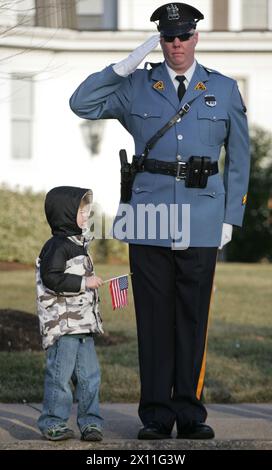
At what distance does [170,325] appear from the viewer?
6.44 metres

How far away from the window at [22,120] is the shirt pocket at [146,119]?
56.7 ft

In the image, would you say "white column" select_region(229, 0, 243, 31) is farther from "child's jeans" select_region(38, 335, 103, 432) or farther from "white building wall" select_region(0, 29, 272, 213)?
"child's jeans" select_region(38, 335, 103, 432)

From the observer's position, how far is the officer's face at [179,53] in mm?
6281

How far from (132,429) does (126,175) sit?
143cm

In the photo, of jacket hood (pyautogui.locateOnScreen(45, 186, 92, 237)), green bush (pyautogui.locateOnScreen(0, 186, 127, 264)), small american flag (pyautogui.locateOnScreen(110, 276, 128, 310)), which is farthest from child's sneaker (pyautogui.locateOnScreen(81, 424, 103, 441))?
green bush (pyautogui.locateOnScreen(0, 186, 127, 264))

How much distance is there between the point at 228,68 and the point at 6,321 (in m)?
14.6

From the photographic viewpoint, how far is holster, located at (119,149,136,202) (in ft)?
21.0

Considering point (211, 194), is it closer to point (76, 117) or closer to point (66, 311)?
point (66, 311)

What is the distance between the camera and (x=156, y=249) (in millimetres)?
6391

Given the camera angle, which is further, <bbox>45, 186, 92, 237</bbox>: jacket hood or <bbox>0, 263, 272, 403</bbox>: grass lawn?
<bbox>0, 263, 272, 403</bbox>: grass lawn

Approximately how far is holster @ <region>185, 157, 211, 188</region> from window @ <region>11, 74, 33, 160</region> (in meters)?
17.5

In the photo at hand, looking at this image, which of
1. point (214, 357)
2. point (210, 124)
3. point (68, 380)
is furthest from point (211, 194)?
point (214, 357)

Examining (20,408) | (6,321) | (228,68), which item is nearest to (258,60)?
(228,68)
